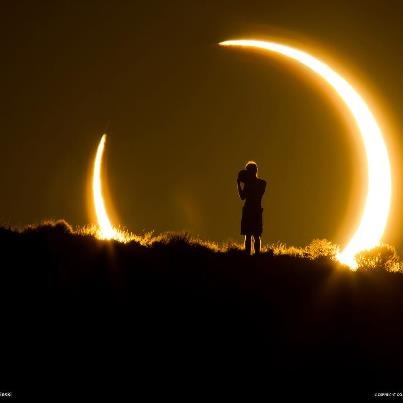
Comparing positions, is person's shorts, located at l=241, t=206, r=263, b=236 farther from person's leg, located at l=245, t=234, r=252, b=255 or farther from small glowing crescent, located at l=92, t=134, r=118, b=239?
small glowing crescent, located at l=92, t=134, r=118, b=239

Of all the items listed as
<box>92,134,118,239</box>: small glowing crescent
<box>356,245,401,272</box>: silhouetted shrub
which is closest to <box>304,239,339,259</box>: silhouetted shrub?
<box>356,245,401,272</box>: silhouetted shrub

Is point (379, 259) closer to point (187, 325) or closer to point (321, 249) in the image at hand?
point (321, 249)

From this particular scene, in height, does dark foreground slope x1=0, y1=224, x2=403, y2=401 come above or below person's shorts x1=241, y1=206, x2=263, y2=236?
below

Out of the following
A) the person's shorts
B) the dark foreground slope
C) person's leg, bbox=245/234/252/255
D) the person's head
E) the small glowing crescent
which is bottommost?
the dark foreground slope

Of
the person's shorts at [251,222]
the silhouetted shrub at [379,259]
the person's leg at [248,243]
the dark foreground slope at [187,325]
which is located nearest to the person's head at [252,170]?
the person's shorts at [251,222]

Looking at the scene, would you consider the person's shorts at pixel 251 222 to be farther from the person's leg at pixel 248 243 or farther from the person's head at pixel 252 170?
the person's head at pixel 252 170

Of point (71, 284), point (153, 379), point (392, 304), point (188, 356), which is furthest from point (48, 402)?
point (392, 304)

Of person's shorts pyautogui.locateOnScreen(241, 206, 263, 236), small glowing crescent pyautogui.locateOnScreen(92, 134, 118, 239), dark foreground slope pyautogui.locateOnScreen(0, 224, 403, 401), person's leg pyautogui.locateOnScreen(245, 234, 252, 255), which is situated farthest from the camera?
small glowing crescent pyautogui.locateOnScreen(92, 134, 118, 239)
